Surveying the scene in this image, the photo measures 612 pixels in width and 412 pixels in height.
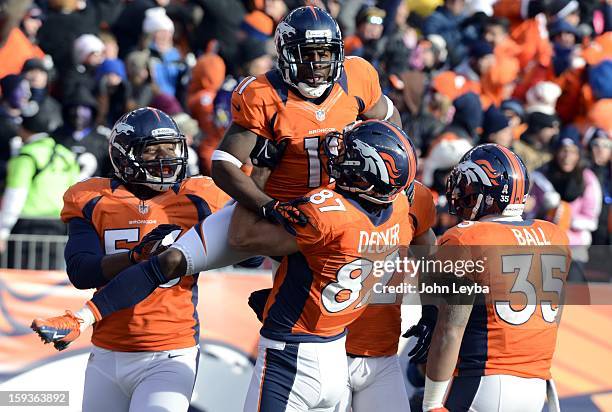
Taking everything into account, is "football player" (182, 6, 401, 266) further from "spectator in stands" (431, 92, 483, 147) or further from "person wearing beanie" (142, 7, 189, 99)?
"person wearing beanie" (142, 7, 189, 99)

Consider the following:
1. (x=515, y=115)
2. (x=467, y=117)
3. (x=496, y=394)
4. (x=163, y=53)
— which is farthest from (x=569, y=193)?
(x=496, y=394)

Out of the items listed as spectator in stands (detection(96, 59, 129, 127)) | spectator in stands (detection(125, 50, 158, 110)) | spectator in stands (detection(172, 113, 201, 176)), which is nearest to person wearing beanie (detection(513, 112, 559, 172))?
spectator in stands (detection(172, 113, 201, 176))

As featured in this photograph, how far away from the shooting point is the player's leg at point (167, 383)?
5184 millimetres

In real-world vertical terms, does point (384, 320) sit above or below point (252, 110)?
below

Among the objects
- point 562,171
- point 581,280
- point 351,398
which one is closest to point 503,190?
point 351,398

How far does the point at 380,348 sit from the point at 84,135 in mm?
4418

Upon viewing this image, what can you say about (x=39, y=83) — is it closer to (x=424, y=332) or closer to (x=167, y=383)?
(x=167, y=383)

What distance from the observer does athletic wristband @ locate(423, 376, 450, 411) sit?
4930 mm

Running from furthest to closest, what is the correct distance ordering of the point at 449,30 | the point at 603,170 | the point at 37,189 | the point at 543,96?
the point at 449,30 < the point at 543,96 < the point at 603,170 < the point at 37,189

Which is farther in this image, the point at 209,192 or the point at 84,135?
the point at 84,135

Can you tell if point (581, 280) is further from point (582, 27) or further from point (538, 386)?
point (582, 27)

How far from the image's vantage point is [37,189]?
8.66 meters

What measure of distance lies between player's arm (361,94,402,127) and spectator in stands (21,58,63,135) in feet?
14.4

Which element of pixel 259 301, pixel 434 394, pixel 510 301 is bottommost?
pixel 434 394
